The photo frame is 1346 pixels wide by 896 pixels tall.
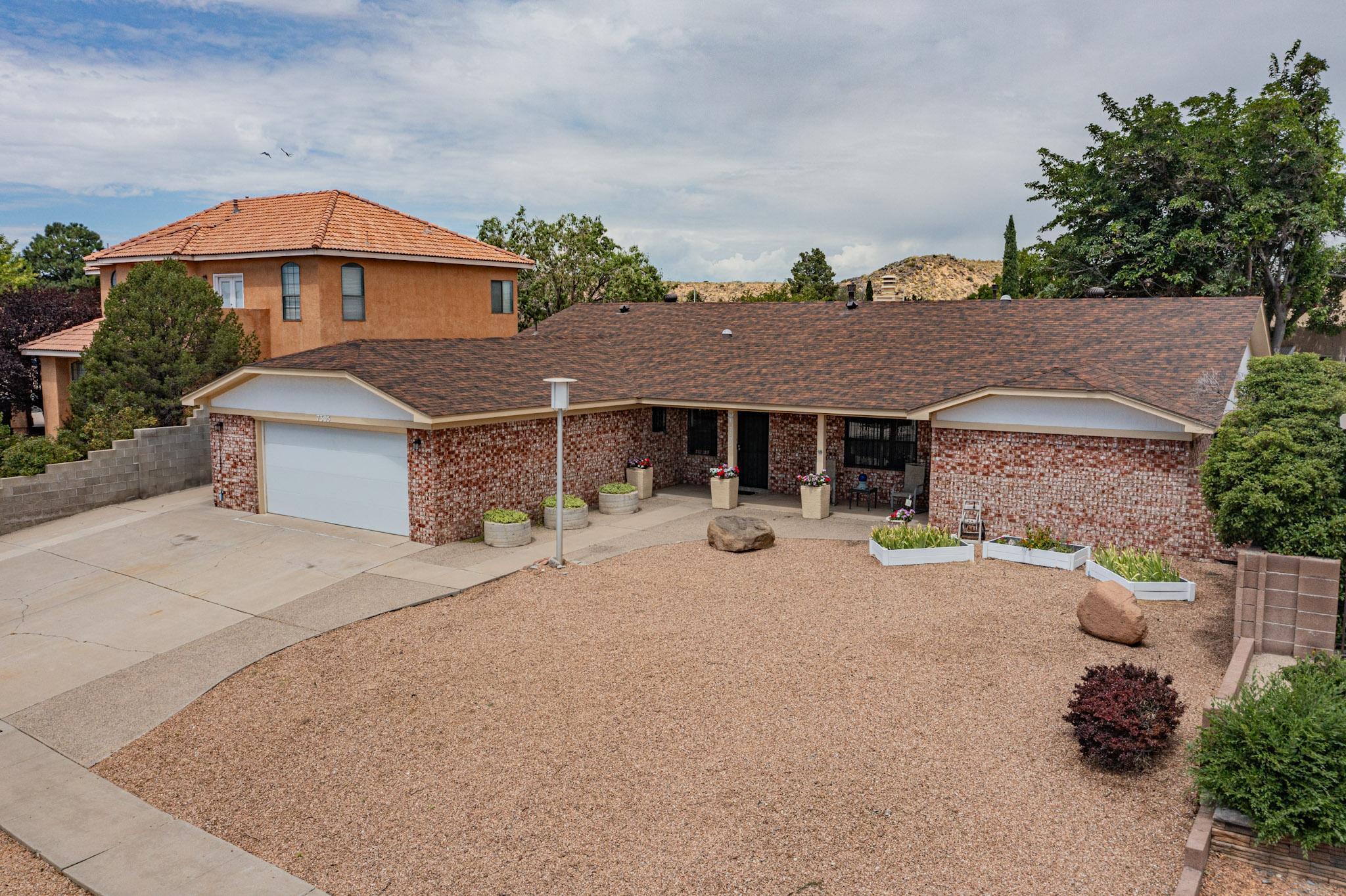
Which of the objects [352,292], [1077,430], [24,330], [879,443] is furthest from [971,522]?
[24,330]

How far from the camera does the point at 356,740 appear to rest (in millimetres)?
9117

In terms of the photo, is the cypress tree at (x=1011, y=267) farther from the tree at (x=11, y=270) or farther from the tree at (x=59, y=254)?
the tree at (x=59, y=254)

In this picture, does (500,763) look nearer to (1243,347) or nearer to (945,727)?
(945,727)

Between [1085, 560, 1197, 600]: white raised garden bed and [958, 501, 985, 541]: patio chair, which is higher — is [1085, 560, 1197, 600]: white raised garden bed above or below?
below

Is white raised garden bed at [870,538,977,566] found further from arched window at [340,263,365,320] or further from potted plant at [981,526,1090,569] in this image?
arched window at [340,263,365,320]

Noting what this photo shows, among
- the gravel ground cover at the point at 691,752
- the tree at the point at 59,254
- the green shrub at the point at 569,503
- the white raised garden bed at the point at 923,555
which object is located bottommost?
the gravel ground cover at the point at 691,752

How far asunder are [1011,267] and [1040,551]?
121 ft

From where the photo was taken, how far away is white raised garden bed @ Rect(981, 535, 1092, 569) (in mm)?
14727

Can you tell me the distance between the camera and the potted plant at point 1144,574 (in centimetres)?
1296

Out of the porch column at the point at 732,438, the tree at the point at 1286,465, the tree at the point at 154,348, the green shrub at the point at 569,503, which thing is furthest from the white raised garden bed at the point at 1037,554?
the tree at the point at 154,348

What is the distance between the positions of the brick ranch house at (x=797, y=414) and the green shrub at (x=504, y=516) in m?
0.60

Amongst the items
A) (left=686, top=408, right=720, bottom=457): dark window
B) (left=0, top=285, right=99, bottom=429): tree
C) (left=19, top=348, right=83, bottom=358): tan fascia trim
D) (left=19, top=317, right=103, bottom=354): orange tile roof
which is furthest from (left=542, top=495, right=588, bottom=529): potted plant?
(left=0, top=285, right=99, bottom=429): tree

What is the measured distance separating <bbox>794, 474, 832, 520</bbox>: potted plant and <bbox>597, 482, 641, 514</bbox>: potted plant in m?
3.79

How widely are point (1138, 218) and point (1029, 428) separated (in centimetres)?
2005
